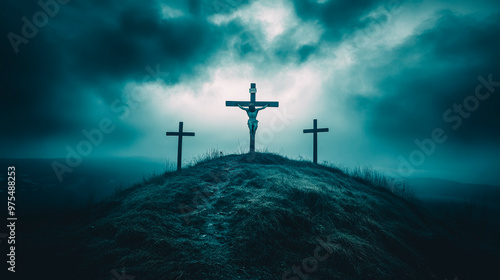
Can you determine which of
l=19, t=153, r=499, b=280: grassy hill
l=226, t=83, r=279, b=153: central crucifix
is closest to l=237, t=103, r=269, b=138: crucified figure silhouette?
l=226, t=83, r=279, b=153: central crucifix

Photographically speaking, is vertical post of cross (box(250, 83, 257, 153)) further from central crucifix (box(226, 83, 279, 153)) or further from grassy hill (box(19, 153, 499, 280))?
grassy hill (box(19, 153, 499, 280))

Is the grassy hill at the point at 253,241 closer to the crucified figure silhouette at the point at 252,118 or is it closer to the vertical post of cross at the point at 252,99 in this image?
the vertical post of cross at the point at 252,99

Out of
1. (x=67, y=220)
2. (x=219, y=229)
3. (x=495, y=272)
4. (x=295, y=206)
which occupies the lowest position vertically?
(x=495, y=272)

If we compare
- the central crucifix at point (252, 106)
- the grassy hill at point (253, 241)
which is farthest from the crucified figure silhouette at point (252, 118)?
the grassy hill at point (253, 241)

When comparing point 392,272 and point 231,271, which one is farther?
point 392,272

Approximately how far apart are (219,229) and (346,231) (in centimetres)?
349

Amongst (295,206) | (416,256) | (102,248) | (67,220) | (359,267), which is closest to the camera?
(359,267)

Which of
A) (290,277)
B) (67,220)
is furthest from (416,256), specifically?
(67,220)

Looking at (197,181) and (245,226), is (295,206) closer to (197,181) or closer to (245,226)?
(245,226)

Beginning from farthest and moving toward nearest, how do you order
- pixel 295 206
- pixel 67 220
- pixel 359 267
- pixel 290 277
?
pixel 67 220
pixel 295 206
pixel 359 267
pixel 290 277

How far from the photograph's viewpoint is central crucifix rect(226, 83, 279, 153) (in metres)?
12.6

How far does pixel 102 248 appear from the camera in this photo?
4.67m

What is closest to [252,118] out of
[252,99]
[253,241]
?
[252,99]

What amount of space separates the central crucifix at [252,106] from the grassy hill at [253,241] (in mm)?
4726
